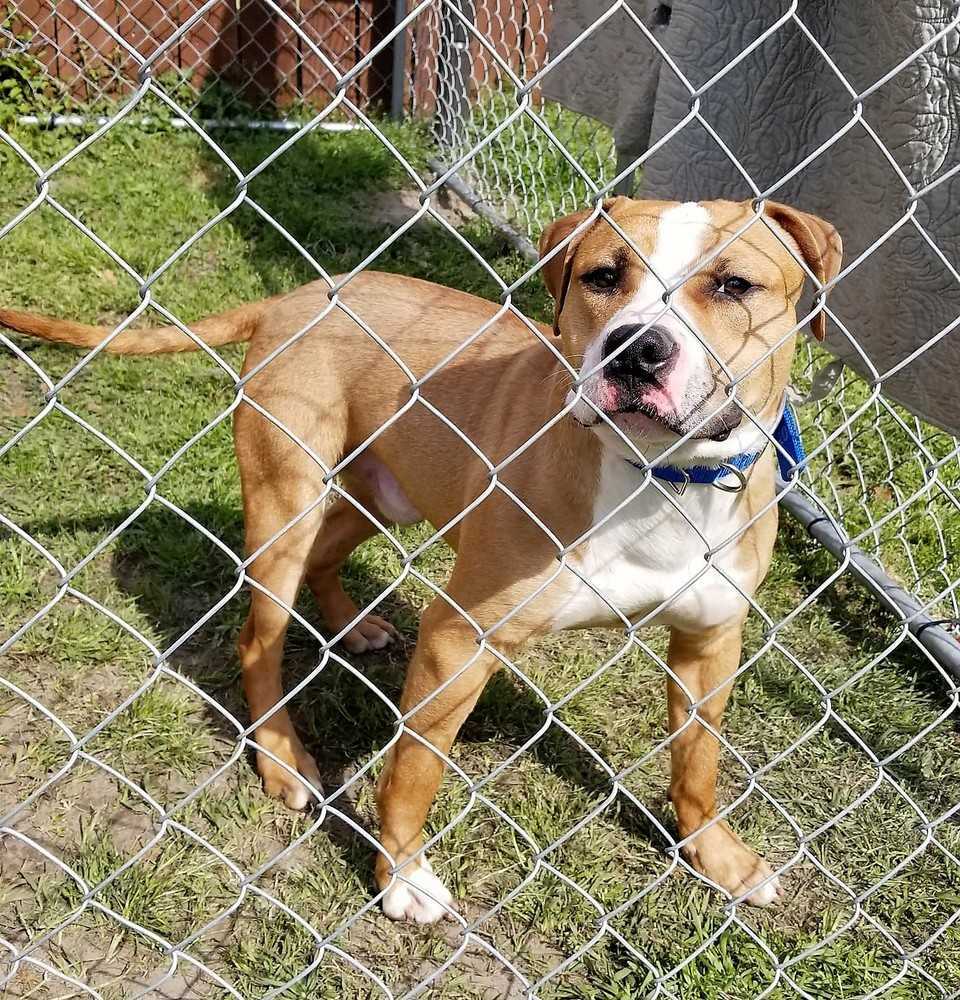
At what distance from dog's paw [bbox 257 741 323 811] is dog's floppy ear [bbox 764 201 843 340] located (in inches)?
63.7

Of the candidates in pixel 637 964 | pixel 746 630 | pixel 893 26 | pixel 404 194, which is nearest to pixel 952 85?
pixel 893 26

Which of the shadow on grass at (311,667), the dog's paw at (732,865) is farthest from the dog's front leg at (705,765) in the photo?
the shadow on grass at (311,667)

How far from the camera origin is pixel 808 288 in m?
2.70

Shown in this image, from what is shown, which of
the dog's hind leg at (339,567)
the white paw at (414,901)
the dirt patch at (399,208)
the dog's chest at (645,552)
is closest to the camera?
the dog's chest at (645,552)

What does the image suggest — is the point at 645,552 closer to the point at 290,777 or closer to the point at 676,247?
the point at 676,247

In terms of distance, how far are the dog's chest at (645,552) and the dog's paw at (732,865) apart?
2.19 ft

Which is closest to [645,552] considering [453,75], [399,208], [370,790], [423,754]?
[423,754]

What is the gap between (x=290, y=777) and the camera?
8.86 ft

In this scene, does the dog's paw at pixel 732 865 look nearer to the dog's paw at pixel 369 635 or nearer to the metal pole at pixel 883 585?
the metal pole at pixel 883 585

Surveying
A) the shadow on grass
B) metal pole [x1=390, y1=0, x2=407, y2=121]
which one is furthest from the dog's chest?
metal pole [x1=390, y1=0, x2=407, y2=121]

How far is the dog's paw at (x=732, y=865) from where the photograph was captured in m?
2.52

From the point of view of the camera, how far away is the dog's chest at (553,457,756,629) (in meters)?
2.14

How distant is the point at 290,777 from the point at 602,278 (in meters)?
1.44

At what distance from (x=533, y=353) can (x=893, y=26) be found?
1.00m
